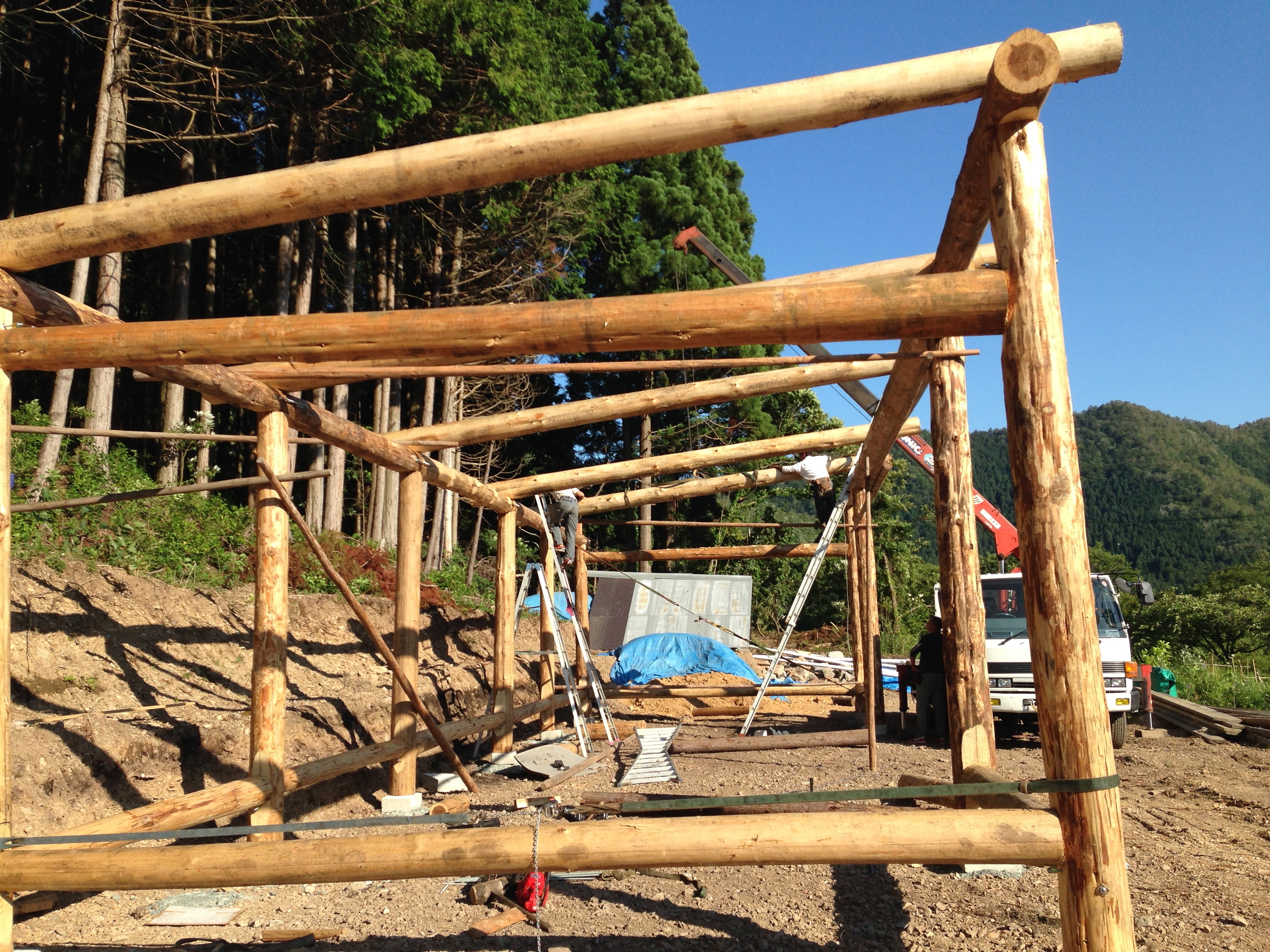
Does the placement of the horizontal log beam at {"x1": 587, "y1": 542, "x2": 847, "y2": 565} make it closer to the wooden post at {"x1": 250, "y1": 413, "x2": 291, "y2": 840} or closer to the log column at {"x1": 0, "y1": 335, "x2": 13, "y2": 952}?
the wooden post at {"x1": 250, "y1": 413, "x2": 291, "y2": 840}

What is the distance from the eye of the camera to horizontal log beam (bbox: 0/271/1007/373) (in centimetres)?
302

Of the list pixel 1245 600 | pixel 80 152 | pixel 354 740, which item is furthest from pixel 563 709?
pixel 1245 600

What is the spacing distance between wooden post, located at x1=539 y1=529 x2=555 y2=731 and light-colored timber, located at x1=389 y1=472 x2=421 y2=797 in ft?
10.8

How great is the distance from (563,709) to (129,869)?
10.2 m

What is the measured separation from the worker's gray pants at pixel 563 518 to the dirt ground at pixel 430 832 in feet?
7.54

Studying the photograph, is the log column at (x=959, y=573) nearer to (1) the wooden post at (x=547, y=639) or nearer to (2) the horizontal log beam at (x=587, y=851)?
(2) the horizontal log beam at (x=587, y=851)

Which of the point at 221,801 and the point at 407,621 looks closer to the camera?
the point at 221,801

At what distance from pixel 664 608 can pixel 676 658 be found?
145 inches

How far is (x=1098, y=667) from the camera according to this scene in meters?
2.84

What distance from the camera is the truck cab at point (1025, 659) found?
952 centimetres

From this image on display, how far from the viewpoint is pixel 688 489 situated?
11.9 meters

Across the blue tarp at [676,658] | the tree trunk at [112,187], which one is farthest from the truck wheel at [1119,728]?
→ the tree trunk at [112,187]

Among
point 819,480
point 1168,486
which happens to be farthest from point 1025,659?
point 1168,486

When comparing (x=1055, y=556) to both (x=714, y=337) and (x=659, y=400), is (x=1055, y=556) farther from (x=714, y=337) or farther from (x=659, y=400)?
(x=659, y=400)
